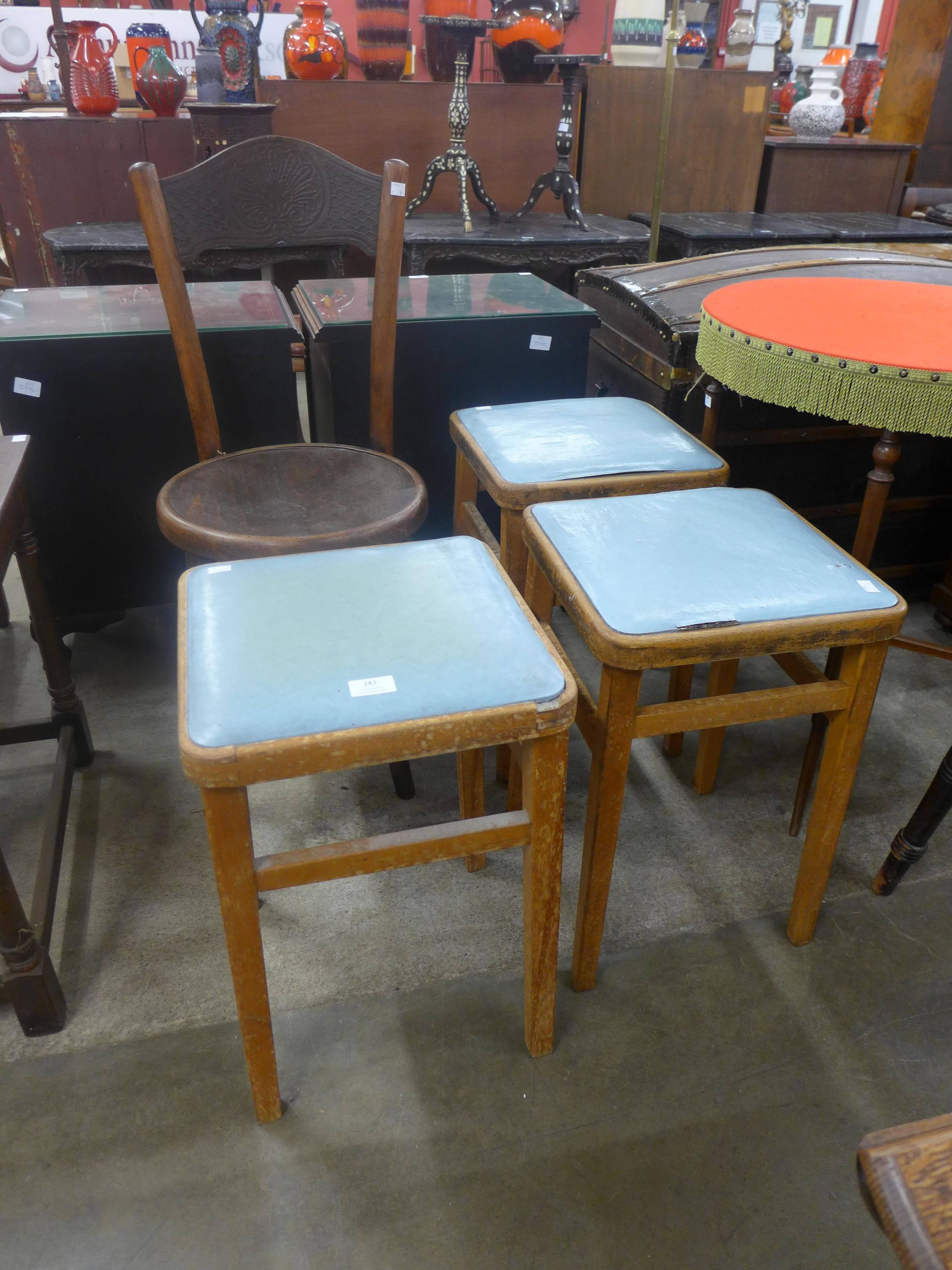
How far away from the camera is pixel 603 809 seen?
1149 millimetres

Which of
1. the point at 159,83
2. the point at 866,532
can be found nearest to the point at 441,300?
the point at 866,532

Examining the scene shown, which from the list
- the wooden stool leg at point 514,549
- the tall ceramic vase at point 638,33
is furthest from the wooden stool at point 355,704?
the tall ceramic vase at point 638,33

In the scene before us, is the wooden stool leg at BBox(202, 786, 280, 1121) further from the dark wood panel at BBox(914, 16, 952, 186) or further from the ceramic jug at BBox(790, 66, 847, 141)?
the dark wood panel at BBox(914, 16, 952, 186)

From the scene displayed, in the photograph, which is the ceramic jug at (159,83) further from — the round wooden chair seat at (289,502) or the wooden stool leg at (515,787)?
the wooden stool leg at (515,787)

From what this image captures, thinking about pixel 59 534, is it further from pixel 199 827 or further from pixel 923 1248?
pixel 923 1248

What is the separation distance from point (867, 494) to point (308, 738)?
1.09 metres

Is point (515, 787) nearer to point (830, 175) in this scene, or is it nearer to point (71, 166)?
point (71, 166)

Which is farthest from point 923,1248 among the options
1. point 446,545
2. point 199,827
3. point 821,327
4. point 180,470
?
point 180,470

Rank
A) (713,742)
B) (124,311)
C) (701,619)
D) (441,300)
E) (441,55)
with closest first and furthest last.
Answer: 1. (701,619)
2. (713,742)
3. (124,311)
4. (441,300)
5. (441,55)

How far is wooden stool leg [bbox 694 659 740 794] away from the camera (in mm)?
1510

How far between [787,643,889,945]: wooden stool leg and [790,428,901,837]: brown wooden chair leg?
0.49ft

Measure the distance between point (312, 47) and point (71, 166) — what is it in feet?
3.15

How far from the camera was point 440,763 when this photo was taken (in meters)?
1.79

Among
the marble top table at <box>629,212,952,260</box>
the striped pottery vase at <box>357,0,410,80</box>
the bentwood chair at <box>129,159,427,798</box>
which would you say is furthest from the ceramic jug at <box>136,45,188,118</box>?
the bentwood chair at <box>129,159,427,798</box>
